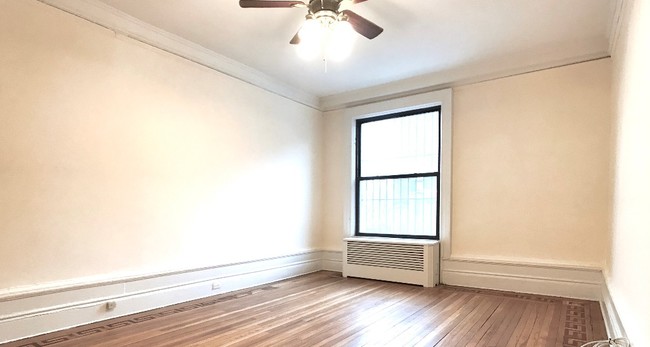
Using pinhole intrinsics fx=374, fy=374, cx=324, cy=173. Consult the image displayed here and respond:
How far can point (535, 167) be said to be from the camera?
423 cm

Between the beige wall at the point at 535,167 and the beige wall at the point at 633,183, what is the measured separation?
2.70 ft

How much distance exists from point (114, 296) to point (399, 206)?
11.9 ft

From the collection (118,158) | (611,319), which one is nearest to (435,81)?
(611,319)

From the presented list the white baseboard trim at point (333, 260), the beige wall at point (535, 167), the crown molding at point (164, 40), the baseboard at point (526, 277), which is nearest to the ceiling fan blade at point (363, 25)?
the crown molding at point (164, 40)

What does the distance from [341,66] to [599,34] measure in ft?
8.79

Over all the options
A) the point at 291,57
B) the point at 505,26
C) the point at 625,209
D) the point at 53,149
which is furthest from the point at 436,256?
the point at 53,149

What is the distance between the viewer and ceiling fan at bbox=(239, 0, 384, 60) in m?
2.65

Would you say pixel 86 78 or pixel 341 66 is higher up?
pixel 341 66

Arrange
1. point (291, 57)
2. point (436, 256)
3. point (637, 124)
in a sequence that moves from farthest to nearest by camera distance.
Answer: point (436, 256) → point (291, 57) → point (637, 124)

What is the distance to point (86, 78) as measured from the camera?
10.5ft

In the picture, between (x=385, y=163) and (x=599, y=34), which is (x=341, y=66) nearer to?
(x=385, y=163)

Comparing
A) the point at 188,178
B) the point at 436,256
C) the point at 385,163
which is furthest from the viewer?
the point at 385,163

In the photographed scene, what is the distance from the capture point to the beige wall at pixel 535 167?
154 inches

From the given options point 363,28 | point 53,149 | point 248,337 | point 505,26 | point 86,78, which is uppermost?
point 505,26
